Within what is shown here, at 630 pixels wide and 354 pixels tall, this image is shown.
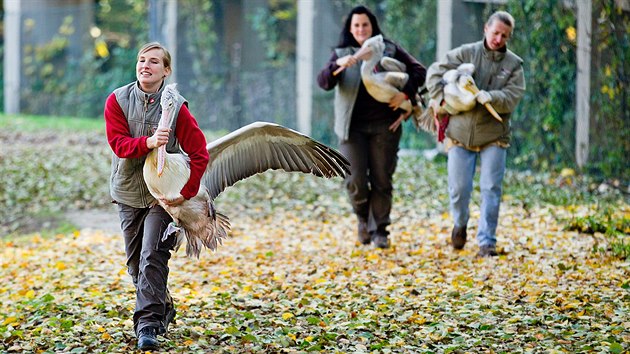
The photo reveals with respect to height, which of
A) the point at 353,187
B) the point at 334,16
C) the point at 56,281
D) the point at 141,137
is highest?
the point at 334,16

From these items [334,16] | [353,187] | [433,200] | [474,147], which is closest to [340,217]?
[433,200]

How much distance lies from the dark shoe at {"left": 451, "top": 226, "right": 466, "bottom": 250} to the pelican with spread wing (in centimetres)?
254

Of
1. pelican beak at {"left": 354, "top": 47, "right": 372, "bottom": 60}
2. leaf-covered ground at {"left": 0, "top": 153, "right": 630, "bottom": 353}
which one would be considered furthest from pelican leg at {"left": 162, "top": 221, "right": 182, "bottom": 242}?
pelican beak at {"left": 354, "top": 47, "right": 372, "bottom": 60}

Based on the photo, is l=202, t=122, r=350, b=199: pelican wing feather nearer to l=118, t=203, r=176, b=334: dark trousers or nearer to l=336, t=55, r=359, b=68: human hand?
l=118, t=203, r=176, b=334: dark trousers

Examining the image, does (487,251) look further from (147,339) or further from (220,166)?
(147,339)

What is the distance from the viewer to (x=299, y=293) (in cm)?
739

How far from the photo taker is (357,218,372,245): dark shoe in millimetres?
9383

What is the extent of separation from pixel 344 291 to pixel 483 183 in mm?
1909

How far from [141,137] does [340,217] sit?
6062 mm

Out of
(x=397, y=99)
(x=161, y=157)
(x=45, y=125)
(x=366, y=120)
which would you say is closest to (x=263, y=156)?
(x=161, y=157)

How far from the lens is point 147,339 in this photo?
5.64 meters

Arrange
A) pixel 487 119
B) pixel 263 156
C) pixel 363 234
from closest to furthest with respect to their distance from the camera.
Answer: pixel 263 156 < pixel 487 119 < pixel 363 234

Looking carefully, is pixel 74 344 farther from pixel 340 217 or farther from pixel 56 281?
pixel 340 217

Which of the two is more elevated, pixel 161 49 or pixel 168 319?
pixel 161 49
